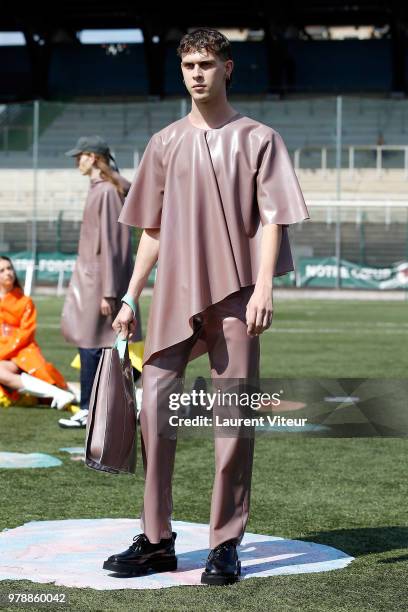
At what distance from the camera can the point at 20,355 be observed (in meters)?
→ 9.73

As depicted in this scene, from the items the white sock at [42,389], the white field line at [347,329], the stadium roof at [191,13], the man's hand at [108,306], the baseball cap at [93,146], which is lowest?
the white field line at [347,329]

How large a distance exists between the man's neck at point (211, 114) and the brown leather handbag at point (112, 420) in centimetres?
83

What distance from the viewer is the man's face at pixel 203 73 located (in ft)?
14.0

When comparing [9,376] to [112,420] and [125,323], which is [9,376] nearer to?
[125,323]

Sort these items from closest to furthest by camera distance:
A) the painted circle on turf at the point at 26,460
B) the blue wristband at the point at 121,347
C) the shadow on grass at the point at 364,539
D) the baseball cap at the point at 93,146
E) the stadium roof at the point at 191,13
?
the blue wristband at the point at 121,347 < the shadow on grass at the point at 364,539 < the painted circle on turf at the point at 26,460 < the baseball cap at the point at 93,146 < the stadium roof at the point at 191,13

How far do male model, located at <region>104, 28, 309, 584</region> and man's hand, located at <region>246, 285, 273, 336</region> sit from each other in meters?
0.04

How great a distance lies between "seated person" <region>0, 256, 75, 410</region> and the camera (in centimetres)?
961

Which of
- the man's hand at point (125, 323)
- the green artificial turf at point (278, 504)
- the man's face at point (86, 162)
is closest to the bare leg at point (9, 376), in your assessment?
the green artificial turf at point (278, 504)

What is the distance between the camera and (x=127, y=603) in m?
3.93

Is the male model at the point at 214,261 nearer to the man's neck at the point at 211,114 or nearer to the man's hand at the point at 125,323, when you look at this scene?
the man's neck at the point at 211,114

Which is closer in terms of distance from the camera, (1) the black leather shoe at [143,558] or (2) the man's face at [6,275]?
(1) the black leather shoe at [143,558]

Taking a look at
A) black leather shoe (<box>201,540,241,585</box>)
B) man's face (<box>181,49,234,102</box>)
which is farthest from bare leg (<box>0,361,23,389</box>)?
man's face (<box>181,49,234,102</box>)

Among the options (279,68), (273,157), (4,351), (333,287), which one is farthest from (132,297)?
(279,68)

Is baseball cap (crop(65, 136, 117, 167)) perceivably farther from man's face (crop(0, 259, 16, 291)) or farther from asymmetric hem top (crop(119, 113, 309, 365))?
asymmetric hem top (crop(119, 113, 309, 365))
